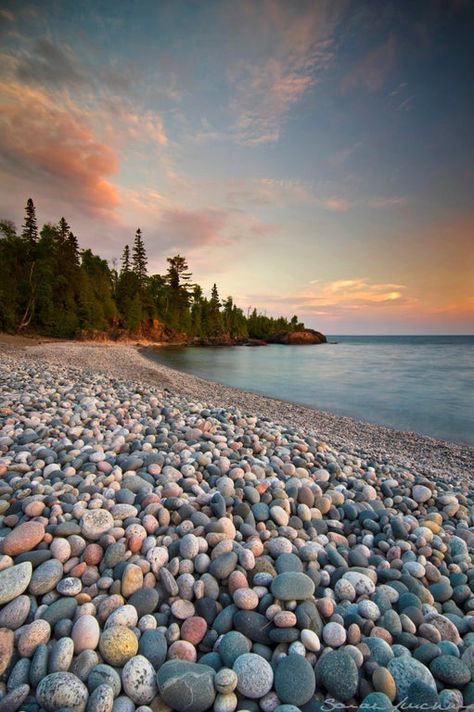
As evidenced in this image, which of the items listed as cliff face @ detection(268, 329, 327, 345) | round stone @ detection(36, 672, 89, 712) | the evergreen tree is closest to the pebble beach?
round stone @ detection(36, 672, 89, 712)

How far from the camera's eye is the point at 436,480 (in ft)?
13.6

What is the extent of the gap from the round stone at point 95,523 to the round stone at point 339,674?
50.7 inches

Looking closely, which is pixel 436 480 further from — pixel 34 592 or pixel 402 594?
pixel 34 592

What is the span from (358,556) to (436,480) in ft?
9.24

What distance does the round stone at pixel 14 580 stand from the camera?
1438mm

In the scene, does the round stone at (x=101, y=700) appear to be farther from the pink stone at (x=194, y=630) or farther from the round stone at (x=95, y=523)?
the round stone at (x=95, y=523)

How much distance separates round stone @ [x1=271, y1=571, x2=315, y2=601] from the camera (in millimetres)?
1599

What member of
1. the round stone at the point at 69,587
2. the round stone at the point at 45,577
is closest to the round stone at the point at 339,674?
the round stone at the point at 69,587

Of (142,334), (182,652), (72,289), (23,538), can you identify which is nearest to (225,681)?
(182,652)

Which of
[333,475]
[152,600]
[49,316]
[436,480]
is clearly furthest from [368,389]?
[49,316]

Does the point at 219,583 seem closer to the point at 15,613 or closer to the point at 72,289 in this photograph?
the point at 15,613

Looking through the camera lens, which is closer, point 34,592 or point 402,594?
point 34,592

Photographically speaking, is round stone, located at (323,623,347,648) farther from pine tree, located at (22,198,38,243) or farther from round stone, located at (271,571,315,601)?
pine tree, located at (22,198,38,243)

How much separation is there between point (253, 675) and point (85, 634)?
72cm
